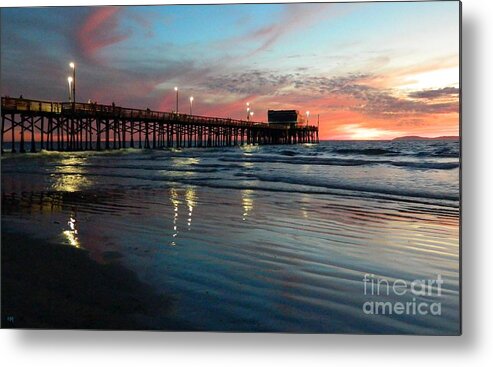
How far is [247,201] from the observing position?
413 centimetres

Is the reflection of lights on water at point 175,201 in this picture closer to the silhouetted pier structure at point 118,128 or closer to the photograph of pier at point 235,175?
the photograph of pier at point 235,175

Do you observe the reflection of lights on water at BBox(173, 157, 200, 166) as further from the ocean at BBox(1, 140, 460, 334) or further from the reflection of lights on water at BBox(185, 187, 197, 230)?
the reflection of lights on water at BBox(185, 187, 197, 230)

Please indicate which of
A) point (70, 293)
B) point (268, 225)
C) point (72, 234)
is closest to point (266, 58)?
point (268, 225)

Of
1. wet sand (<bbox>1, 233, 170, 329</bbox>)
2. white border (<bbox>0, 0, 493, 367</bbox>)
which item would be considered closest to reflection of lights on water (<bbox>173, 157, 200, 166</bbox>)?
wet sand (<bbox>1, 233, 170, 329</bbox>)

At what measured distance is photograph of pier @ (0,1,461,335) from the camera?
10.0 ft

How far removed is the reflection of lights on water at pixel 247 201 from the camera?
392 cm

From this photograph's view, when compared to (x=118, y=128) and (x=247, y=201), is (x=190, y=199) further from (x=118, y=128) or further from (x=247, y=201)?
(x=118, y=128)

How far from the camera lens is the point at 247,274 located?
3088 mm

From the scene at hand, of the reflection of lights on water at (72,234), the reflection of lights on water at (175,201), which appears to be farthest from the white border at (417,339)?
the reflection of lights on water at (175,201)

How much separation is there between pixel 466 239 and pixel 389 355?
805 mm

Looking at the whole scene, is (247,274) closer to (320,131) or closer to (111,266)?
(111,266)

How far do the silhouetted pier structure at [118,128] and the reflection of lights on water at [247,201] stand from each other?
1.34 feet

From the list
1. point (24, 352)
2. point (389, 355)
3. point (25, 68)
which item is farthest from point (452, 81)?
point (24, 352)

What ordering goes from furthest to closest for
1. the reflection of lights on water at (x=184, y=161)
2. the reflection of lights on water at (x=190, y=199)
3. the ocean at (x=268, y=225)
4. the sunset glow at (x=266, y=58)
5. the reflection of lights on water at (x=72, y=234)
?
the reflection of lights on water at (x=184, y=161), the reflection of lights on water at (x=190, y=199), the reflection of lights on water at (x=72, y=234), the sunset glow at (x=266, y=58), the ocean at (x=268, y=225)
